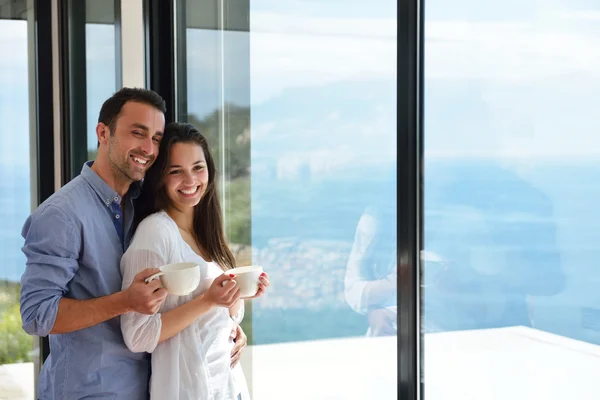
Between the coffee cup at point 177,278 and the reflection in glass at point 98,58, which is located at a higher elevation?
the reflection in glass at point 98,58

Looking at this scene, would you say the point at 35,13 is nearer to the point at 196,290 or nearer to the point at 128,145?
the point at 128,145

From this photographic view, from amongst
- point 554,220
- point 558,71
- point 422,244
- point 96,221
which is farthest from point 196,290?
point 558,71

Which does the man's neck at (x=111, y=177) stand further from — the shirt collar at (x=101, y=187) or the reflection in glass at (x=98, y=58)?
the reflection in glass at (x=98, y=58)

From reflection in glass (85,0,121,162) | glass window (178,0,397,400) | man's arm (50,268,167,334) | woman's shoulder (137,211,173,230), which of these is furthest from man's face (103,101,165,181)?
reflection in glass (85,0,121,162)

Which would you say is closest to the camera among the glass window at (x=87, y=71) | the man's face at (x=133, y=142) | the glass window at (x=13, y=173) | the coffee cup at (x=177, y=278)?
the coffee cup at (x=177, y=278)

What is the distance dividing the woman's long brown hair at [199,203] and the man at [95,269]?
1.1 inches

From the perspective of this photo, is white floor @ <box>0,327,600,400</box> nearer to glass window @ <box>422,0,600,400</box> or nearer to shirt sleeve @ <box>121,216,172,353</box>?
glass window @ <box>422,0,600,400</box>

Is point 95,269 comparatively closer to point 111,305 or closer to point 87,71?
point 111,305

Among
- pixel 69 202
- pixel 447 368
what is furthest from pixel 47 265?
pixel 447 368

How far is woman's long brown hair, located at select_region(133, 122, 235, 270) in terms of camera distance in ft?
5.91

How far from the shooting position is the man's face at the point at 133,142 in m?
1.73

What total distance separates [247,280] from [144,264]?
0.24 meters

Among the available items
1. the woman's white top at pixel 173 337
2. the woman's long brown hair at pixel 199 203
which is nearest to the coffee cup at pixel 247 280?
the woman's white top at pixel 173 337

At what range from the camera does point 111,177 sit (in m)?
1.77
